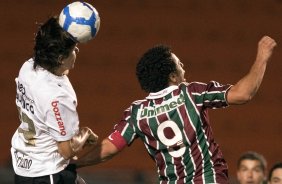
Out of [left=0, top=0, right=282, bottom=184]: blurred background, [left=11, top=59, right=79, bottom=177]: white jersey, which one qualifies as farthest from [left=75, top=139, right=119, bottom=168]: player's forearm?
[left=0, top=0, right=282, bottom=184]: blurred background

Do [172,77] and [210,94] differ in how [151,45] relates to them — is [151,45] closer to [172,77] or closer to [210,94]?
[172,77]

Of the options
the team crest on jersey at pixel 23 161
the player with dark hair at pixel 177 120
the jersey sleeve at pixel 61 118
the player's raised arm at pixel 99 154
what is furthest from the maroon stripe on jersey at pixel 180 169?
the team crest on jersey at pixel 23 161

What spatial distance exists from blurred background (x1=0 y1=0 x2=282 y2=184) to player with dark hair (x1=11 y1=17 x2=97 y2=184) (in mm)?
5308

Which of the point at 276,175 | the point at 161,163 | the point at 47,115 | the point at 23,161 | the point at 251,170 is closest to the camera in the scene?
the point at 47,115

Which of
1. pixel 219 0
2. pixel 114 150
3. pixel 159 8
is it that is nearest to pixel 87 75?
pixel 159 8

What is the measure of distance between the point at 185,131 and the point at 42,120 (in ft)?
2.56

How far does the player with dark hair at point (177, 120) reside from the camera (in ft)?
14.1

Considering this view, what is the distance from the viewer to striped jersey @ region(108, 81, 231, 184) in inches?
169

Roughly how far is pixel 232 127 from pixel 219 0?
1.69 meters

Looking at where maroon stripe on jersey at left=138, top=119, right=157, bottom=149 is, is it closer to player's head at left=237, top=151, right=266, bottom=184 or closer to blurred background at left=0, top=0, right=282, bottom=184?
player's head at left=237, top=151, right=266, bottom=184

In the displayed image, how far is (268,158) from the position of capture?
9711 mm

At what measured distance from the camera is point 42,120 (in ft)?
13.5

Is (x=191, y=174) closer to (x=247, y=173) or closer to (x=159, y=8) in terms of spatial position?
(x=247, y=173)

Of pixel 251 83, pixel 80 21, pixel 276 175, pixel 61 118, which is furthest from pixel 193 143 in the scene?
pixel 276 175
